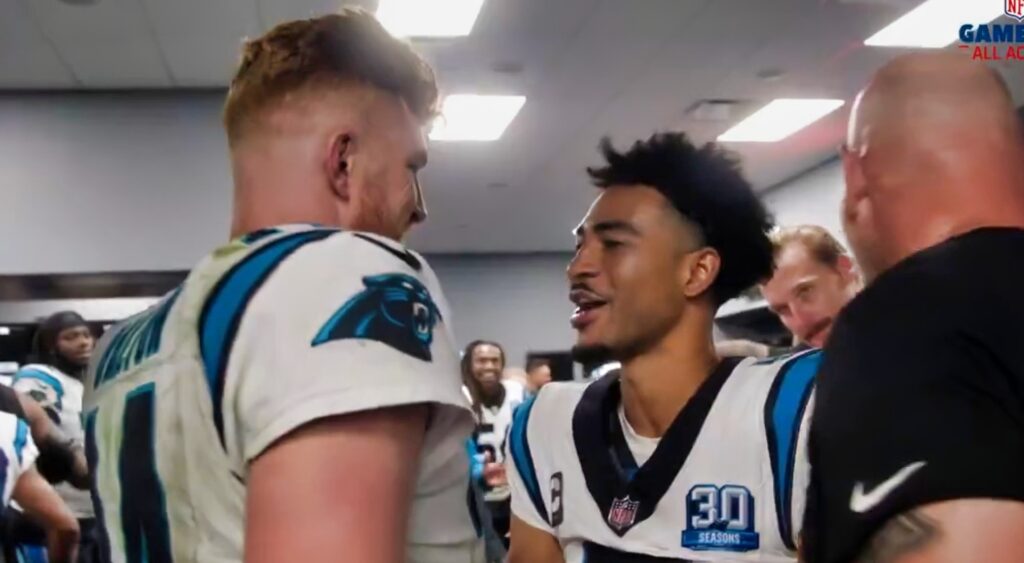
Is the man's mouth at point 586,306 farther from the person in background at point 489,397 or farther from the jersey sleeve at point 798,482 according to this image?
the person in background at point 489,397

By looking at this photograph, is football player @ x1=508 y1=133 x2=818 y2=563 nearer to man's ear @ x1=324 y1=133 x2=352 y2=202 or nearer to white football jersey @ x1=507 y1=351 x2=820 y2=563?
white football jersey @ x1=507 y1=351 x2=820 y2=563

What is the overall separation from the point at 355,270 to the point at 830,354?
50 centimetres

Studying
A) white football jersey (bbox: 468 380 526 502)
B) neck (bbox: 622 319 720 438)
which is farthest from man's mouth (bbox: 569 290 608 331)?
white football jersey (bbox: 468 380 526 502)

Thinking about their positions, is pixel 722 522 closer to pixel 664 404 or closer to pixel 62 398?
pixel 664 404

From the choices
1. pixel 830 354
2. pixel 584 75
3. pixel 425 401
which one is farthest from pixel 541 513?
pixel 584 75

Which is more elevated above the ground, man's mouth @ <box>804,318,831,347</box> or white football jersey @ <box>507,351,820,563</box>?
man's mouth @ <box>804,318,831,347</box>

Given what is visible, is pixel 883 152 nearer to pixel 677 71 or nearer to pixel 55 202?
pixel 677 71

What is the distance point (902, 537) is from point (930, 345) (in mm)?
172

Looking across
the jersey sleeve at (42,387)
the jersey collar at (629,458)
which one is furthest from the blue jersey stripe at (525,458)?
the jersey sleeve at (42,387)

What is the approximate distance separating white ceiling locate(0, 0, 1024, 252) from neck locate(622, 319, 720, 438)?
299cm

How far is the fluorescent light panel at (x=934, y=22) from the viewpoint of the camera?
4.61m

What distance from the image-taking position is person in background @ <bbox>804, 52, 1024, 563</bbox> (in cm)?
82

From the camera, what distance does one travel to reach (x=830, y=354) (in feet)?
3.25

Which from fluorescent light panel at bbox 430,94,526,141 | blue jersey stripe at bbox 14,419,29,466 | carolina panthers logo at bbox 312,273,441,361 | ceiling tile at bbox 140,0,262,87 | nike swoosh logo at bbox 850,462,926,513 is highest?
fluorescent light panel at bbox 430,94,526,141
